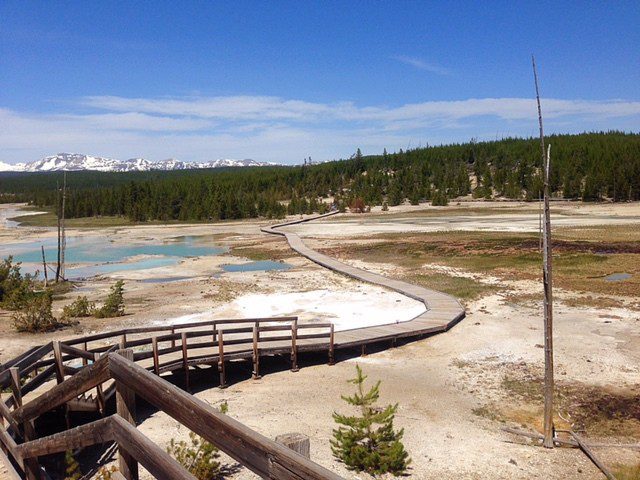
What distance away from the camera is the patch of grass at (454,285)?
23812 mm

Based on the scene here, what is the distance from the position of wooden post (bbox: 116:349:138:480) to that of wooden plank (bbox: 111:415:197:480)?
60 mm

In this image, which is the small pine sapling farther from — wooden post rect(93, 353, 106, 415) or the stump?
the stump

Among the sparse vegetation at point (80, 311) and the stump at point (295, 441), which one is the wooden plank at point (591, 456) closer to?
the stump at point (295, 441)

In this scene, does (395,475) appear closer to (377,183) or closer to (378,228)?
(378,228)

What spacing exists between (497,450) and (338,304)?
1287 centimetres

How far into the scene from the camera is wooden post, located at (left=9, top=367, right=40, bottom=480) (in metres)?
4.58

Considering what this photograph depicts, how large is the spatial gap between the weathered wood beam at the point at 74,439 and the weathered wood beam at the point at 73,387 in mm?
250

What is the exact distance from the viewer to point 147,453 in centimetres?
264

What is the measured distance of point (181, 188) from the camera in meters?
111

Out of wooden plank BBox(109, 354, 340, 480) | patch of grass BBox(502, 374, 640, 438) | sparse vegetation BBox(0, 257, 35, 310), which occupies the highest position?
wooden plank BBox(109, 354, 340, 480)

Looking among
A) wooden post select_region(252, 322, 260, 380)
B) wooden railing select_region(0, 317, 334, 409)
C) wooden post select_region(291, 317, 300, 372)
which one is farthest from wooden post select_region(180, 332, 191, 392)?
wooden post select_region(291, 317, 300, 372)

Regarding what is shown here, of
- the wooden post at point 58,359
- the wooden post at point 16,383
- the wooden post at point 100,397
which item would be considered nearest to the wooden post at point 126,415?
the wooden post at point 16,383

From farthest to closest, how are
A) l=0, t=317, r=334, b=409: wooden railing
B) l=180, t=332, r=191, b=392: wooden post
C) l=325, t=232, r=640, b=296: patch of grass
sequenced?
l=325, t=232, r=640, b=296: patch of grass, l=180, t=332, r=191, b=392: wooden post, l=0, t=317, r=334, b=409: wooden railing

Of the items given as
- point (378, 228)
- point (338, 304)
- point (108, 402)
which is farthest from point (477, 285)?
point (378, 228)
